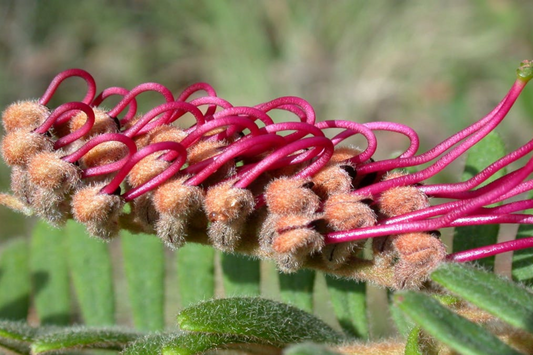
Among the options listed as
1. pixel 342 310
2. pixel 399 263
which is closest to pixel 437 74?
pixel 342 310

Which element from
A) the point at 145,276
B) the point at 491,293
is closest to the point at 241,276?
the point at 145,276

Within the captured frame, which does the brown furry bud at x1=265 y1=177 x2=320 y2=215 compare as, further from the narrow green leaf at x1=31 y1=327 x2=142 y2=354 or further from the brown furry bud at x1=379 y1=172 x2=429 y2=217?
the narrow green leaf at x1=31 y1=327 x2=142 y2=354

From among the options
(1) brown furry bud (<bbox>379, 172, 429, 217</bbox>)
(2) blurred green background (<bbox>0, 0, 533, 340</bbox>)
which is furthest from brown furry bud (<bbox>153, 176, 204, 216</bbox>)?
(2) blurred green background (<bbox>0, 0, 533, 340</bbox>)

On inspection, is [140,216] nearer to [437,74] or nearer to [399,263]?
[399,263]

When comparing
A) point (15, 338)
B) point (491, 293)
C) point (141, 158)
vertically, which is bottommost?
point (15, 338)

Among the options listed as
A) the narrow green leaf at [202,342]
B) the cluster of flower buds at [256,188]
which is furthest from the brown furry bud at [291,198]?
the narrow green leaf at [202,342]

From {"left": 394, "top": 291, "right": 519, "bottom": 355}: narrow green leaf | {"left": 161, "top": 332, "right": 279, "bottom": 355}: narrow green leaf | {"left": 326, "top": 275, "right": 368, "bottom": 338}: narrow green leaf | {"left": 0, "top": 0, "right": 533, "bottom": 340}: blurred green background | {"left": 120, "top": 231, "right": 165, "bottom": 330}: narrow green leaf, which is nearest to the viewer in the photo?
{"left": 394, "top": 291, "right": 519, "bottom": 355}: narrow green leaf

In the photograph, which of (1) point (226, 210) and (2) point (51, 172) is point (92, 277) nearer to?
(2) point (51, 172)
